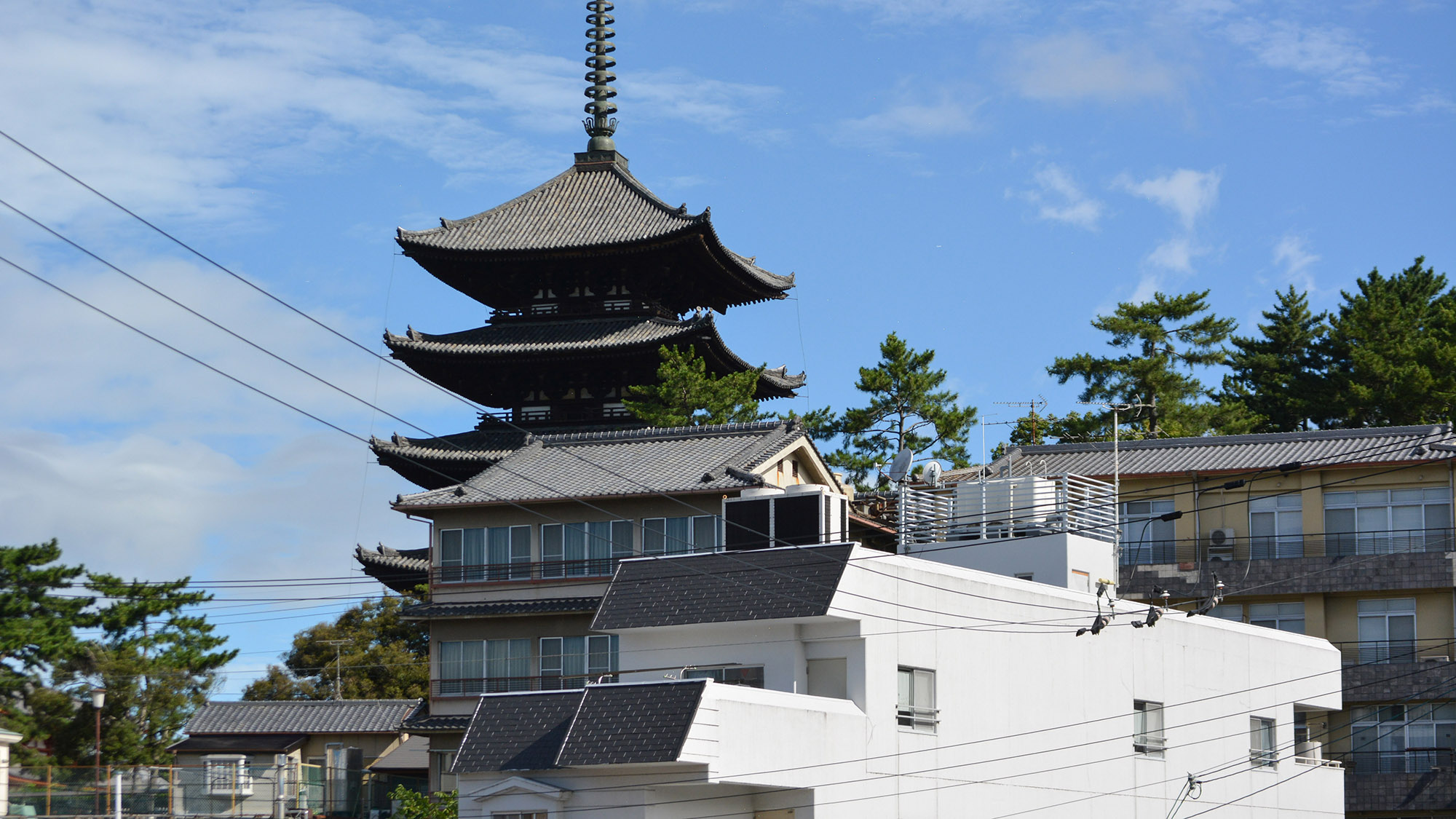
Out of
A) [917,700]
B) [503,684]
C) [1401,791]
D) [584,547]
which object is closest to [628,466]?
[584,547]

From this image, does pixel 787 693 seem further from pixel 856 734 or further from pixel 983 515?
pixel 983 515

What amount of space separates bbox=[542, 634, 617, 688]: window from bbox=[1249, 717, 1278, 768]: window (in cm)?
1722

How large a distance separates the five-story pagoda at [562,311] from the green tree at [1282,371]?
2240 cm

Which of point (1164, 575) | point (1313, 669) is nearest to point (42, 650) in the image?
point (1164, 575)

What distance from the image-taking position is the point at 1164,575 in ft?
170

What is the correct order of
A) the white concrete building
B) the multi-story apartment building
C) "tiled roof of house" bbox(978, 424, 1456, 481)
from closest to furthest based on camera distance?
the white concrete building, the multi-story apartment building, "tiled roof of house" bbox(978, 424, 1456, 481)

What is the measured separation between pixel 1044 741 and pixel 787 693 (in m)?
8.32

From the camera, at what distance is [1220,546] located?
2023 inches

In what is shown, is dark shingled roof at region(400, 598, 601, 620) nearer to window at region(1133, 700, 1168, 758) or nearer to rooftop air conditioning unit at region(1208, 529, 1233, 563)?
window at region(1133, 700, 1168, 758)

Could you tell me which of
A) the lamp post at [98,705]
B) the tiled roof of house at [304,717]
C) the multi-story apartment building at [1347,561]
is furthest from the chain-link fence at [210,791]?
the multi-story apartment building at [1347,561]

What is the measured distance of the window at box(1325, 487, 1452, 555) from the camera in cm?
4950

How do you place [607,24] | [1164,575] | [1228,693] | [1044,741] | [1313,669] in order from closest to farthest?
[1044,741] < [1228,693] < [1313,669] < [1164,575] < [607,24]

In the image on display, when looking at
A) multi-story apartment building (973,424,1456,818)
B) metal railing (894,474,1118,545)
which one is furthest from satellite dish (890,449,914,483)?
multi-story apartment building (973,424,1456,818)

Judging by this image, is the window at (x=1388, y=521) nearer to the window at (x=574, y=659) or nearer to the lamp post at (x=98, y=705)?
the window at (x=574, y=659)
